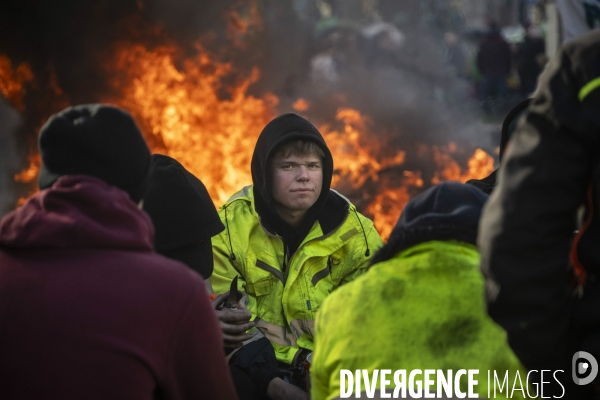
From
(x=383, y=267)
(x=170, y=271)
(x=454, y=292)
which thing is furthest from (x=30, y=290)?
(x=454, y=292)

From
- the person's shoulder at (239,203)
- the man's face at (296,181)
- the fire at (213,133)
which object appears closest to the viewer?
the man's face at (296,181)

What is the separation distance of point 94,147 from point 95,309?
1.70ft

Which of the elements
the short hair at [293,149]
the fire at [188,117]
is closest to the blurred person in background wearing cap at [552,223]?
the short hair at [293,149]

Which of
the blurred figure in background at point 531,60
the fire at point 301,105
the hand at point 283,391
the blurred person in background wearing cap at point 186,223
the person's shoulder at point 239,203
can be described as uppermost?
the blurred figure in background at point 531,60

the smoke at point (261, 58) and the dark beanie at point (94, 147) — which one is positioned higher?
the smoke at point (261, 58)

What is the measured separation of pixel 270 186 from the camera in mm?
4098

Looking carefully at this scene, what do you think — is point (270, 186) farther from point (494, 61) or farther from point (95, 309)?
point (494, 61)

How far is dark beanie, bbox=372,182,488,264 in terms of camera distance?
211 centimetres

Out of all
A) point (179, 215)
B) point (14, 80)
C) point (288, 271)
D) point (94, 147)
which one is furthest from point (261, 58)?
point (94, 147)

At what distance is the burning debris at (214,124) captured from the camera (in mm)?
8961

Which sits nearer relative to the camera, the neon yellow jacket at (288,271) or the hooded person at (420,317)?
the hooded person at (420,317)

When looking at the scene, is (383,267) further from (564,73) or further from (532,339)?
(564,73)

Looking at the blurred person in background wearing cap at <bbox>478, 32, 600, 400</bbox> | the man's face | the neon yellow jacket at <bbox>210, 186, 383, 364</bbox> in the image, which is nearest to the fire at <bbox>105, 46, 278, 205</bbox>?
the man's face

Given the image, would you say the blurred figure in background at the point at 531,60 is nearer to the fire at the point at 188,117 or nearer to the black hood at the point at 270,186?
the fire at the point at 188,117
